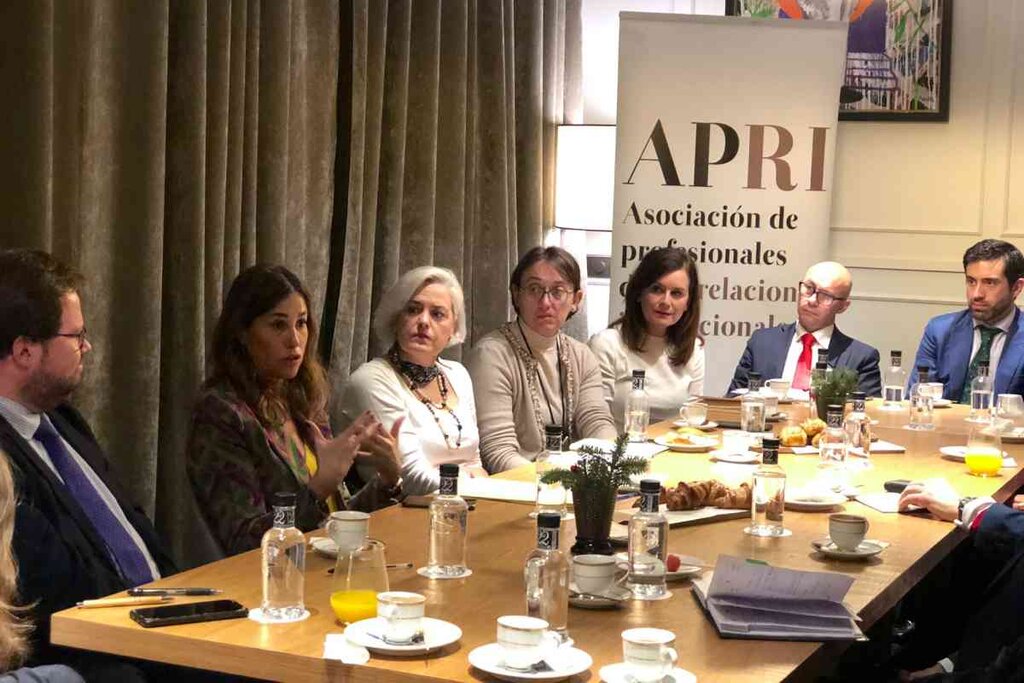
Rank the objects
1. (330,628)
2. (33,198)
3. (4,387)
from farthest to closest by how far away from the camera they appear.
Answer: (33,198) < (4,387) < (330,628)

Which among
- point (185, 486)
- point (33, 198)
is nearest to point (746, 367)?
point (185, 486)

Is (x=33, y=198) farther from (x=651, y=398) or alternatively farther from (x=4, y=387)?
(x=651, y=398)

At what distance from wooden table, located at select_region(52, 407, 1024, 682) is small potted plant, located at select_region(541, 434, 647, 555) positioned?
0.14 m

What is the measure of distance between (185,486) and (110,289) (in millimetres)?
654

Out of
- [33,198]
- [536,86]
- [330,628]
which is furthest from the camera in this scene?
[536,86]

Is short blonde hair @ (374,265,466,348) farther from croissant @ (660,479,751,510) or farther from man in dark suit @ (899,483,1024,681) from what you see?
man in dark suit @ (899,483,1024,681)

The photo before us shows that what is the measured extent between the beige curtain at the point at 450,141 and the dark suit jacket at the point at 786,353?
42.6 inches

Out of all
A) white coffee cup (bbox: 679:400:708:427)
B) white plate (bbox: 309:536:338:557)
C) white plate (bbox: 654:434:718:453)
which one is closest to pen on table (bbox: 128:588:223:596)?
white plate (bbox: 309:536:338:557)

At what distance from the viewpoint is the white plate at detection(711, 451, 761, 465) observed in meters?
3.77

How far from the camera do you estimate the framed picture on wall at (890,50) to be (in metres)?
6.56

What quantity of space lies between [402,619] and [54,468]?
0.98m

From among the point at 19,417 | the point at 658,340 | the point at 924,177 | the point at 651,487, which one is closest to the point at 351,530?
Result: the point at 651,487

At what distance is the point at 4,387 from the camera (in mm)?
2459

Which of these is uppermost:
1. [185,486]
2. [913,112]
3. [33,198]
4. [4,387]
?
[913,112]
